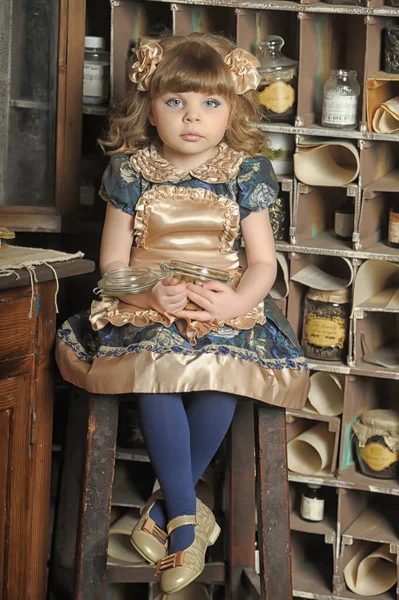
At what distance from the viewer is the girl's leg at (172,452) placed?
1761 millimetres

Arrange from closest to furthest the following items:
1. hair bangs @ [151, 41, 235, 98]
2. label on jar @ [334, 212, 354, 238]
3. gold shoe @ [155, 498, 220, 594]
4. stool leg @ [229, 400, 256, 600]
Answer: gold shoe @ [155, 498, 220, 594] → hair bangs @ [151, 41, 235, 98] → stool leg @ [229, 400, 256, 600] → label on jar @ [334, 212, 354, 238]

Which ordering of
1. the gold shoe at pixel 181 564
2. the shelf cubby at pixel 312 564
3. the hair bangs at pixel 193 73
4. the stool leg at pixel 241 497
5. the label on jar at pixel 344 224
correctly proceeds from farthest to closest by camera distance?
the shelf cubby at pixel 312 564 < the label on jar at pixel 344 224 < the stool leg at pixel 241 497 < the hair bangs at pixel 193 73 < the gold shoe at pixel 181 564

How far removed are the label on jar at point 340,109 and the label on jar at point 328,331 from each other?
0.40 metres

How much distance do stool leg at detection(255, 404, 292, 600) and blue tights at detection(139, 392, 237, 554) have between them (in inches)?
3.1

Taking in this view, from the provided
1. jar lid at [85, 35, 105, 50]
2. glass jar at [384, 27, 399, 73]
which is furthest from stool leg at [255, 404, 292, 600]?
jar lid at [85, 35, 105, 50]

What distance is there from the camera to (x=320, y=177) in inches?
84.7

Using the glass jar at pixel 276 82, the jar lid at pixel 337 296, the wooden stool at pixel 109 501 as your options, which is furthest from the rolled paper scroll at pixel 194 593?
the glass jar at pixel 276 82

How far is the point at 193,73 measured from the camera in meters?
1.83

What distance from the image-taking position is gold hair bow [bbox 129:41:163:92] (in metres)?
Answer: 1.90

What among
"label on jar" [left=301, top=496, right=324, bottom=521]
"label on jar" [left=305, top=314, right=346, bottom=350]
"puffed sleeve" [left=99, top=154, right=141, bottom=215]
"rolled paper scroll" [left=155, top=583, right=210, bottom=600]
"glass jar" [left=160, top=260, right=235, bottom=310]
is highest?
"puffed sleeve" [left=99, top=154, right=141, bottom=215]

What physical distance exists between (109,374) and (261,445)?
0.31 meters

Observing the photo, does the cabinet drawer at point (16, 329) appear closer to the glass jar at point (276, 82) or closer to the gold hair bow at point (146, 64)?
the gold hair bow at point (146, 64)

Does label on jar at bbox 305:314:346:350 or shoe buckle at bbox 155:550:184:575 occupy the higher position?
label on jar at bbox 305:314:346:350

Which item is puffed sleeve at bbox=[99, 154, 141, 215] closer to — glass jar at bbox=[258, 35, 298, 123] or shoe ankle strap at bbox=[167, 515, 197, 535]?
glass jar at bbox=[258, 35, 298, 123]
